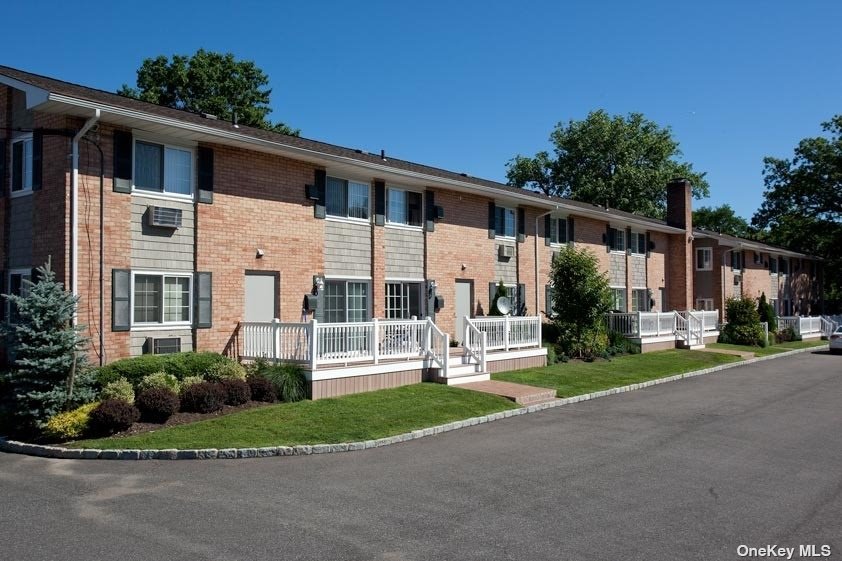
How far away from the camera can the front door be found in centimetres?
2250

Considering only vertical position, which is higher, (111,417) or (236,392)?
(236,392)

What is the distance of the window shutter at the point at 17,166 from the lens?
14805 millimetres

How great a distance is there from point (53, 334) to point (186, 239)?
405 centimetres

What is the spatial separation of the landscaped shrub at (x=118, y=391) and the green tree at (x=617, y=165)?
1786 inches

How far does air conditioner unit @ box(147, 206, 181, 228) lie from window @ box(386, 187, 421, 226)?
6999mm

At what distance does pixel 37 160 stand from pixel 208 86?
2856cm

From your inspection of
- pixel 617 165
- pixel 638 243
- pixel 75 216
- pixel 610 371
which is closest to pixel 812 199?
pixel 617 165

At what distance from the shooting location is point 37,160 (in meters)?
14.1

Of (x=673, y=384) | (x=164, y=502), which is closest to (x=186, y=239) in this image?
(x=164, y=502)

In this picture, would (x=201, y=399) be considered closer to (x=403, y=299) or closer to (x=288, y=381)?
(x=288, y=381)

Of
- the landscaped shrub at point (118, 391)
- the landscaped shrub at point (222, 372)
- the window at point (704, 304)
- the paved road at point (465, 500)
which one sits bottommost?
the paved road at point (465, 500)

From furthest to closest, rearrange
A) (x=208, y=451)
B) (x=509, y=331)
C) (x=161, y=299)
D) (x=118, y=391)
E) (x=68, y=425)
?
(x=509, y=331) → (x=161, y=299) → (x=118, y=391) → (x=68, y=425) → (x=208, y=451)

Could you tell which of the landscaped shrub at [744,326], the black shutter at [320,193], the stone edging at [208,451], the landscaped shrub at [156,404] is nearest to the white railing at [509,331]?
the black shutter at [320,193]

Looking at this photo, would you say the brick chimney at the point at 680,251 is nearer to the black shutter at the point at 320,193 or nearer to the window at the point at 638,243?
the window at the point at 638,243
